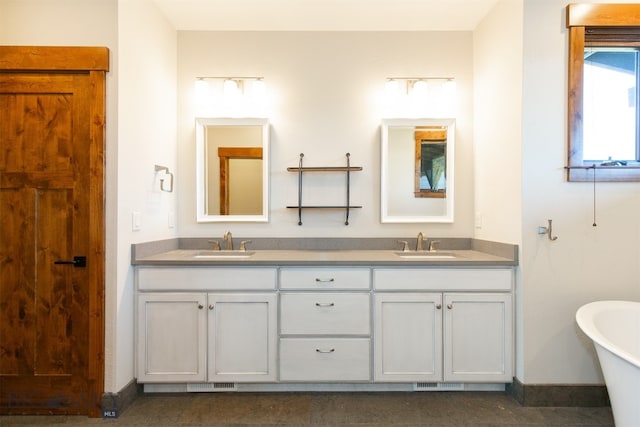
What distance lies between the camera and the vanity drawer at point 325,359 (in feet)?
7.20

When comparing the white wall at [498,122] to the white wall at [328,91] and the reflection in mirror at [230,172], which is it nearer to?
the white wall at [328,91]

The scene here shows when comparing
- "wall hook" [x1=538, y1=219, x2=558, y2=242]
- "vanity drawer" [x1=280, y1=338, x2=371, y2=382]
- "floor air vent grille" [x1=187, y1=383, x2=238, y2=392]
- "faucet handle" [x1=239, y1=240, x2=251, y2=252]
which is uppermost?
"wall hook" [x1=538, y1=219, x2=558, y2=242]

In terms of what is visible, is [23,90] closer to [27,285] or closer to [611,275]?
[27,285]

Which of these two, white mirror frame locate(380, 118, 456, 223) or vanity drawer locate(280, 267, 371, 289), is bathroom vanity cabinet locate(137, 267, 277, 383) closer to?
vanity drawer locate(280, 267, 371, 289)

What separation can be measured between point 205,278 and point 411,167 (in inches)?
67.7

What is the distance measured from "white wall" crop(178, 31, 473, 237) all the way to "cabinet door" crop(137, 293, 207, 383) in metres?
0.72

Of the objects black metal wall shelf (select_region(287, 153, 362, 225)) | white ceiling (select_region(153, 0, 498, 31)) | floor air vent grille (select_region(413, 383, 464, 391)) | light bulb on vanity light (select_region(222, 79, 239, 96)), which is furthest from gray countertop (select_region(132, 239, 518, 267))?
white ceiling (select_region(153, 0, 498, 31))

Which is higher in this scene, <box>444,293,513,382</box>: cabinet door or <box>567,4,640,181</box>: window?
<box>567,4,640,181</box>: window

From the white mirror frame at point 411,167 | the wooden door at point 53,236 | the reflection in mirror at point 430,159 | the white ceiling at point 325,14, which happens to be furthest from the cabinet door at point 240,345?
the white ceiling at point 325,14

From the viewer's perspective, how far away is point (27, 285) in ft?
6.62

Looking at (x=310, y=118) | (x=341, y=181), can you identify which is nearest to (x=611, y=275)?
(x=341, y=181)

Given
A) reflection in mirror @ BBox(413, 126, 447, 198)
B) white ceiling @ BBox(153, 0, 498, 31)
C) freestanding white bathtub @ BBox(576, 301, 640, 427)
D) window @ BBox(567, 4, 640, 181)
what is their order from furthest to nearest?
reflection in mirror @ BBox(413, 126, 447, 198), white ceiling @ BBox(153, 0, 498, 31), window @ BBox(567, 4, 640, 181), freestanding white bathtub @ BBox(576, 301, 640, 427)

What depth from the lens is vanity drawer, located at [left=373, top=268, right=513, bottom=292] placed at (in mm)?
2199

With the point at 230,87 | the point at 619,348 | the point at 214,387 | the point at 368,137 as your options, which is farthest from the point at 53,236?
the point at 619,348
